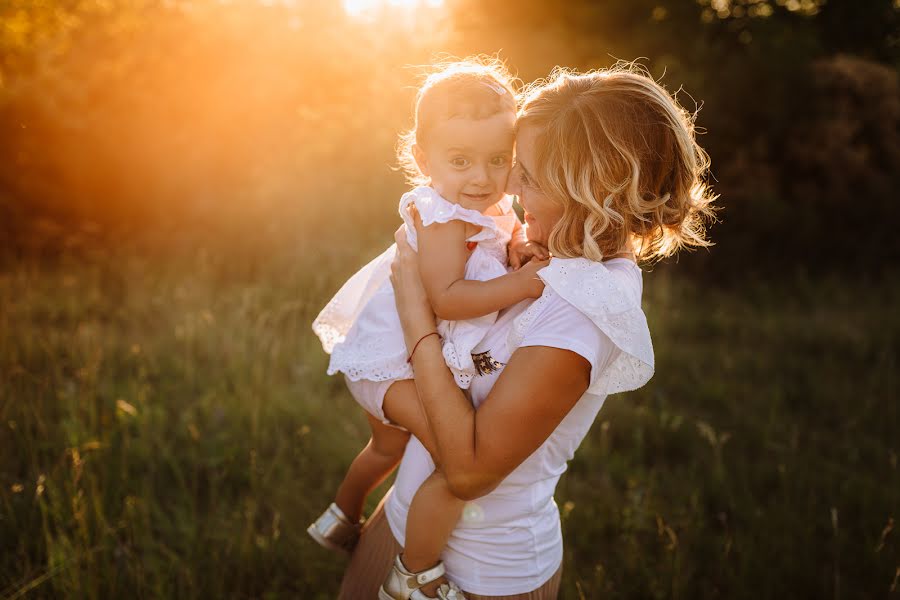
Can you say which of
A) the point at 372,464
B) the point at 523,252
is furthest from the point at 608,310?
the point at 372,464

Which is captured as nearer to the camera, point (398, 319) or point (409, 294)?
point (409, 294)

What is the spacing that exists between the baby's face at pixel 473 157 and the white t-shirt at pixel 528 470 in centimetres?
42

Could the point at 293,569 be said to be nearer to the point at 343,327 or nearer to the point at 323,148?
the point at 343,327

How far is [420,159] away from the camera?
2188 mm

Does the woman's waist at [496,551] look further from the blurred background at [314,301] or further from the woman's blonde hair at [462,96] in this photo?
the blurred background at [314,301]

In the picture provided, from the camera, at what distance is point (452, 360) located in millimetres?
1731

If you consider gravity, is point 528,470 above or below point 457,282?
below

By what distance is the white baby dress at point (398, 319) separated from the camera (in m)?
1.77

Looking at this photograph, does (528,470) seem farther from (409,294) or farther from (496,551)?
(409,294)

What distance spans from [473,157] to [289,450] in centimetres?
230

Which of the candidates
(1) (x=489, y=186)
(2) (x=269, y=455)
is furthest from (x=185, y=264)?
(1) (x=489, y=186)

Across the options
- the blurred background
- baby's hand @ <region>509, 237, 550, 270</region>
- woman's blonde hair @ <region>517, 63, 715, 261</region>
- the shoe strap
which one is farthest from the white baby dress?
the blurred background

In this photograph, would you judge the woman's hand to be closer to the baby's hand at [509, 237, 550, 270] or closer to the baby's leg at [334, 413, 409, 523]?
the baby's hand at [509, 237, 550, 270]

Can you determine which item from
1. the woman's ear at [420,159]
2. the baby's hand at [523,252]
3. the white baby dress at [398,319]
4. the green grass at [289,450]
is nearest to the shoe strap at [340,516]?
the white baby dress at [398,319]
